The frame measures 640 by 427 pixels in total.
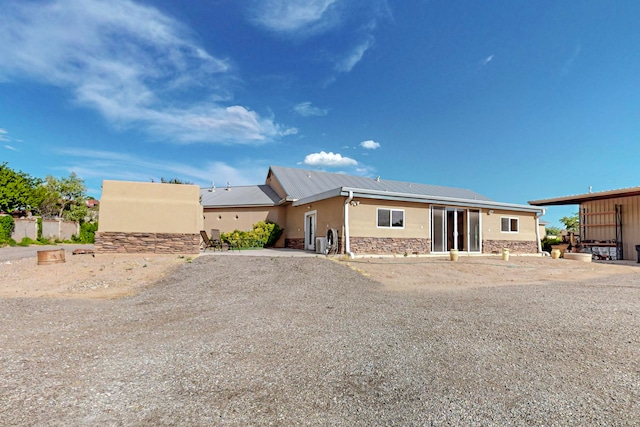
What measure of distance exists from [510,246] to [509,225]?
3.70 feet

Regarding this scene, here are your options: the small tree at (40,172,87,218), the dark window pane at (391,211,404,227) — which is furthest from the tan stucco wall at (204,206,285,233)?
the small tree at (40,172,87,218)

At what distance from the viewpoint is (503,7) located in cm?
1079

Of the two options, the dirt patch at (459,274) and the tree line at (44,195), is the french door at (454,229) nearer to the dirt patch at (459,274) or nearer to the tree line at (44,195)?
the dirt patch at (459,274)

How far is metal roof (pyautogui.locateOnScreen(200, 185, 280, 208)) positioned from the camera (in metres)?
19.6

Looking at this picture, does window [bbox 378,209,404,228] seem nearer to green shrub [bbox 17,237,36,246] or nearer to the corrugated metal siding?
the corrugated metal siding

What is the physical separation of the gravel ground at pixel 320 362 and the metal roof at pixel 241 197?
44.4 feet

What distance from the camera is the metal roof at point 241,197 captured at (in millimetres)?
19641

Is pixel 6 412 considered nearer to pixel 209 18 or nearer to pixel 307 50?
pixel 209 18

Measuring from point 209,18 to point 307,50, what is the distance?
17.1 feet

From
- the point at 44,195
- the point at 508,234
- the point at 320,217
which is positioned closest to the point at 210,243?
the point at 320,217

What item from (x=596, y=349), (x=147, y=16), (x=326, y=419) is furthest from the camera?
(x=147, y=16)

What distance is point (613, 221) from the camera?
16.7m

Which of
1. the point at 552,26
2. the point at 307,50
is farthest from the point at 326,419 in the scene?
the point at 307,50

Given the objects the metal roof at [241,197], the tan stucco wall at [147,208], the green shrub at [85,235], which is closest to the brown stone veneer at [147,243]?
the tan stucco wall at [147,208]
